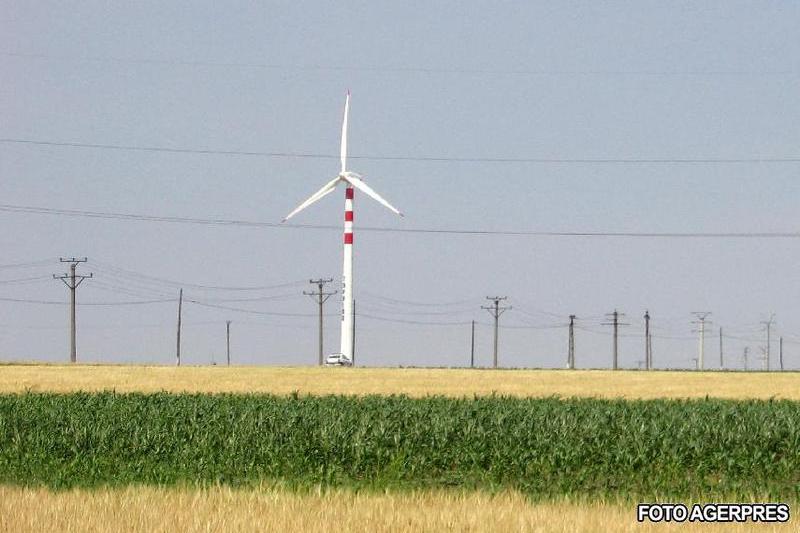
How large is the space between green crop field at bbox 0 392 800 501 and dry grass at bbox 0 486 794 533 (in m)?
3.56

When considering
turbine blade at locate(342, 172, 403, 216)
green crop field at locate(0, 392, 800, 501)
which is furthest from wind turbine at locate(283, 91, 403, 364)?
green crop field at locate(0, 392, 800, 501)

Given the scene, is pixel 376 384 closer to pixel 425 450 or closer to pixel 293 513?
pixel 425 450

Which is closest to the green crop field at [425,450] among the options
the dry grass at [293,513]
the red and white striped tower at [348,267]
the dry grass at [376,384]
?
the dry grass at [293,513]

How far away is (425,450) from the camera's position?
2781cm

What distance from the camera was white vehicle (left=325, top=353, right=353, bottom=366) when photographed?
10725 cm

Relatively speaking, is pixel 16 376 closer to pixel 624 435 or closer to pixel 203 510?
pixel 624 435

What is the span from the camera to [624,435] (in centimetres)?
2812

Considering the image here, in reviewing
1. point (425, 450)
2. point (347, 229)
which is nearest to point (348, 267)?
point (347, 229)

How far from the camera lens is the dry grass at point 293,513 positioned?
51.5 feet

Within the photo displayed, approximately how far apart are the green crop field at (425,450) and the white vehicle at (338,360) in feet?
241

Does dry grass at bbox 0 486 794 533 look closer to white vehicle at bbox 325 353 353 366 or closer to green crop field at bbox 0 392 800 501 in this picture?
green crop field at bbox 0 392 800 501

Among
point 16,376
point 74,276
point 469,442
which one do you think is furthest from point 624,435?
point 74,276

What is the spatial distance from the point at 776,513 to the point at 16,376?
198ft

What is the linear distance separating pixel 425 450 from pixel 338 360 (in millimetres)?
81075
